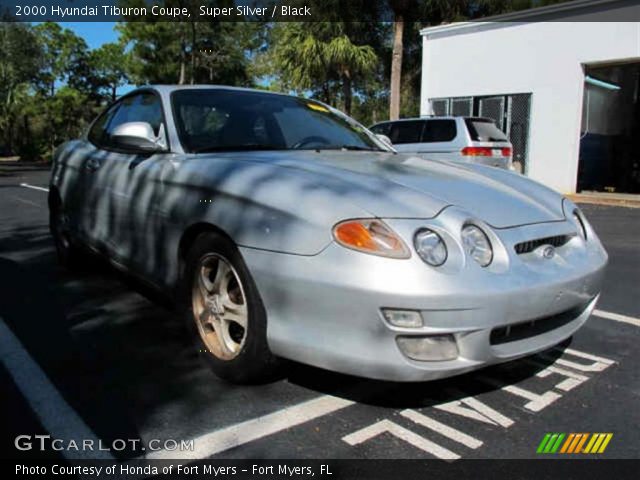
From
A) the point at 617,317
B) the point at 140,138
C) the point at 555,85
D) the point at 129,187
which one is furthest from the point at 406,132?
the point at 140,138

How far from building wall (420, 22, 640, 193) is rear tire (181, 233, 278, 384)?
12.3 m

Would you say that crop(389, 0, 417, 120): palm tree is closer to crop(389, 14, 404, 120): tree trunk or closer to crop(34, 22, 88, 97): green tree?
crop(389, 14, 404, 120): tree trunk

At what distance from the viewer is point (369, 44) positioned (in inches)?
788

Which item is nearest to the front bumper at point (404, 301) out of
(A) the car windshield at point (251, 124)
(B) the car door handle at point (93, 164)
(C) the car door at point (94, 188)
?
(A) the car windshield at point (251, 124)

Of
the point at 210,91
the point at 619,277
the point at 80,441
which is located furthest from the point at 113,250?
the point at 619,277

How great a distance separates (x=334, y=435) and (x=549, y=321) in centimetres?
107

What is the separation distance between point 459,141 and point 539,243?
860cm

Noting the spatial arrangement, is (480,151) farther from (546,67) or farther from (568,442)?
(568,442)

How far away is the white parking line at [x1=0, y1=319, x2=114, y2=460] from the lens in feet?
Answer: 7.57

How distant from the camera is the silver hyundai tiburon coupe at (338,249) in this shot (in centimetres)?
219

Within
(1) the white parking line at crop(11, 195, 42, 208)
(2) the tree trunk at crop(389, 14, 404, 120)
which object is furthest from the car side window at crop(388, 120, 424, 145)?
(1) the white parking line at crop(11, 195, 42, 208)

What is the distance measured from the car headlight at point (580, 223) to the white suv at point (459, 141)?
7.44m

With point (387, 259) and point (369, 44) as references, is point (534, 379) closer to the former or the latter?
point (387, 259)

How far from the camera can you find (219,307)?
2803mm
